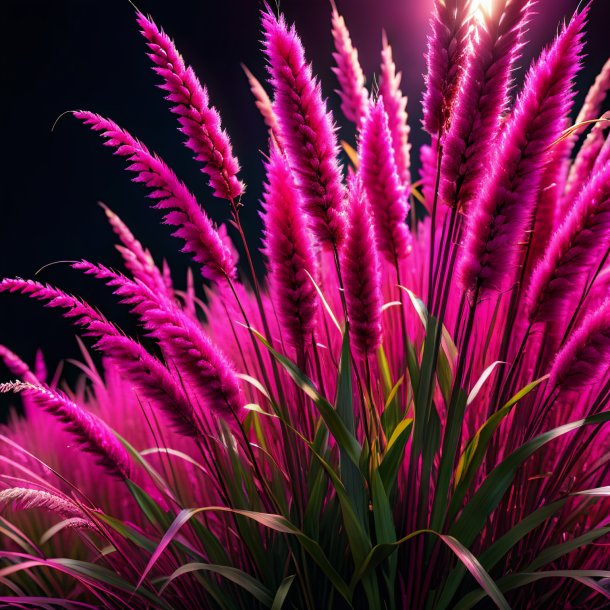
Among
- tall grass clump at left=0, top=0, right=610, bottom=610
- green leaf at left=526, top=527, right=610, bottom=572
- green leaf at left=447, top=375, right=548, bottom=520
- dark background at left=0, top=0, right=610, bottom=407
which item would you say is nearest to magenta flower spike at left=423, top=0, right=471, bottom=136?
tall grass clump at left=0, top=0, right=610, bottom=610

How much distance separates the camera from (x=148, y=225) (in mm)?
1709

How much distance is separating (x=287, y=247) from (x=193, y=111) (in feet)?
0.44

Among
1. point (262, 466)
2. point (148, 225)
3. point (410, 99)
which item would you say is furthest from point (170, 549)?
point (410, 99)

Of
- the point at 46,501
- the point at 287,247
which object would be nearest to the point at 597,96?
the point at 287,247

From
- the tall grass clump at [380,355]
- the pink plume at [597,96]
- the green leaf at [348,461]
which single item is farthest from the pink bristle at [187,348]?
the pink plume at [597,96]

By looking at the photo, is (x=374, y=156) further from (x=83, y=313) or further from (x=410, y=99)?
(x=410, y=99)

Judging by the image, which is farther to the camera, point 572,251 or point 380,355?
point 380,355

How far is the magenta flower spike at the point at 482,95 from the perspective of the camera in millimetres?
421

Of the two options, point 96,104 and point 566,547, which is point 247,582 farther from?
point 96,104

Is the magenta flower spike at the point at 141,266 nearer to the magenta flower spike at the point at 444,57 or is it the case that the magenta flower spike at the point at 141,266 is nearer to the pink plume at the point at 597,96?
the magenta flower spike at the point at 444,57

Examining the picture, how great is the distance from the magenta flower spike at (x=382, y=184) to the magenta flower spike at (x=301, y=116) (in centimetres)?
4

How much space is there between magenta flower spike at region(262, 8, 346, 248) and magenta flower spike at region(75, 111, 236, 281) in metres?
0.09

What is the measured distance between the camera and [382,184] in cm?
54

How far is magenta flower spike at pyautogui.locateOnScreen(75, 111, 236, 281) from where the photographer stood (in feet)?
1.62
